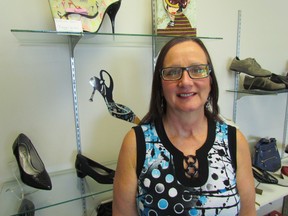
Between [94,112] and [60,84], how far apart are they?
217 mm

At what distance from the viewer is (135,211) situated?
846mm

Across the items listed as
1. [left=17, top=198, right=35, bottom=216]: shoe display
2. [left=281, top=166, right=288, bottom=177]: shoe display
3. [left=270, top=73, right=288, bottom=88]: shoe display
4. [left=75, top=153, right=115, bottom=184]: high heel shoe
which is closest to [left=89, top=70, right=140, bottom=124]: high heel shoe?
[left=75, top=153, right=115, bottom=184]: high heel shoe

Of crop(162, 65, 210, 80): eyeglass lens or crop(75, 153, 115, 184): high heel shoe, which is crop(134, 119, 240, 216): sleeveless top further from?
crop(75, 153, 115, 184): high heel shoe

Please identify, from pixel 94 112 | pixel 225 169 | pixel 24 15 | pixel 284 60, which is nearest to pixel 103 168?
pixel 94 112

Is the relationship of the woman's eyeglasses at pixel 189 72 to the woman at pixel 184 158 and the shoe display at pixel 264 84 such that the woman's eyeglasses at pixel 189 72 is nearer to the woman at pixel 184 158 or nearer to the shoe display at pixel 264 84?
the woman at pixel 184 158

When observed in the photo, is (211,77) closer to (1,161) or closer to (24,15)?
(24,15)

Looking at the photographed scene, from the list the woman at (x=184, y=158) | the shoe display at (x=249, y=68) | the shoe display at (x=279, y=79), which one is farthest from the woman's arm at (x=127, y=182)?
the shoe display at (x=279, y=79)

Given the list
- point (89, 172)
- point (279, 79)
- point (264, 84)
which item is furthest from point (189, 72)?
point (279, 79)

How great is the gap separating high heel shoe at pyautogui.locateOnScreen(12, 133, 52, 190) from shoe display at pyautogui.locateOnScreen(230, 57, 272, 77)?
1.22 meters

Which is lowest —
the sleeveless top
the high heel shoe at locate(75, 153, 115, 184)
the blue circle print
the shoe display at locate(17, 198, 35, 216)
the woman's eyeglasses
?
the shoe display at locate(17, 198, 35, 216)

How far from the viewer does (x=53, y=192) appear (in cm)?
108

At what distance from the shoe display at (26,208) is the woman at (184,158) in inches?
14.6

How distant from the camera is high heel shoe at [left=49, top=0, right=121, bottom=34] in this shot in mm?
918

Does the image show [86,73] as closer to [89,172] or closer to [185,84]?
[89,172]
